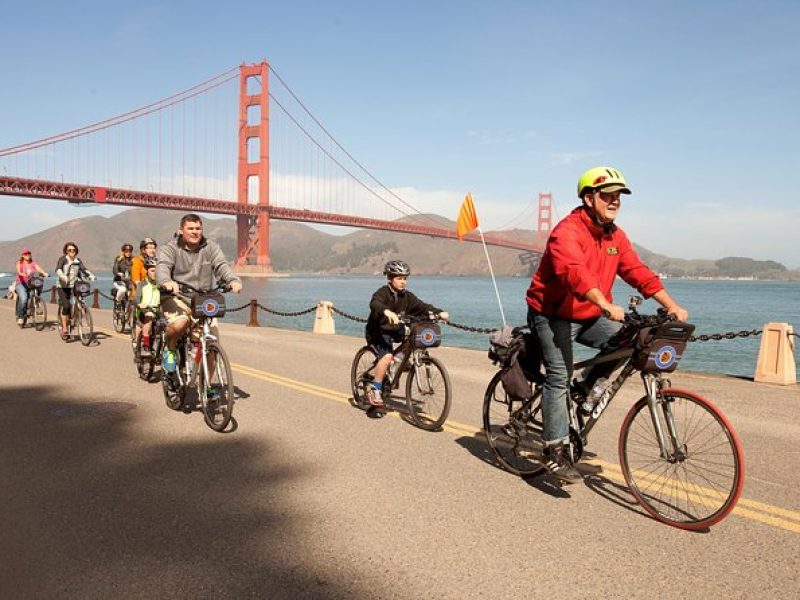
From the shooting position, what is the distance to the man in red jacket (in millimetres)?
3752

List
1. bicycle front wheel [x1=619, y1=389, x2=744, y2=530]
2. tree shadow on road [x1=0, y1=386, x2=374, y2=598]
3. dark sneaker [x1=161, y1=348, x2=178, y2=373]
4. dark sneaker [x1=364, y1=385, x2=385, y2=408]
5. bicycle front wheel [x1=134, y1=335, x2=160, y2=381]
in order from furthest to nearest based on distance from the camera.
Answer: bicycle front wheel [x1=134, y1=335, x2=160, y2=381] → dark sneaker [x1=161, y1=348, x2=178, y2=373] → dark sneaker [x1=364, y1=385, x2=385, y2=408] → bicycle front wheel [x1=619, y1=389, x2=744, y2=530] → tree shadow on road [x1=0, y1=386, x2=374, y2=598]

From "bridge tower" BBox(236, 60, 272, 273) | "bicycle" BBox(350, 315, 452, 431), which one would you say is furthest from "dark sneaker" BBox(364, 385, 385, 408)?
"bridge tower" BBox(236, 60, 272, 273)

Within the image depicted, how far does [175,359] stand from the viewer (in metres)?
6.30

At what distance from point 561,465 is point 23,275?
43.6ft

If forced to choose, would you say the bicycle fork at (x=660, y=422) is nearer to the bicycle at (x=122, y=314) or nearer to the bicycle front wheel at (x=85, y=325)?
the bicycle front wheel at (x=85, y=325)

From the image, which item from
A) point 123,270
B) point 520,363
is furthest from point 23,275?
point 520,363

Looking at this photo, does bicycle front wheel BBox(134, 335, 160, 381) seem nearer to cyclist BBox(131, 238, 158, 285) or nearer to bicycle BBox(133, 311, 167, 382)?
bicycle BBox(133, 311, 167, 382)

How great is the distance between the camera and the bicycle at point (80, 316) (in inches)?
438

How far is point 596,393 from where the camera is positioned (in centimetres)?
387

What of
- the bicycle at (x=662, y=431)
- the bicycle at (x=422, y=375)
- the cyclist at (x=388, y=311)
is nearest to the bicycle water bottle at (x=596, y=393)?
the bicycle at (x=662, y=431)

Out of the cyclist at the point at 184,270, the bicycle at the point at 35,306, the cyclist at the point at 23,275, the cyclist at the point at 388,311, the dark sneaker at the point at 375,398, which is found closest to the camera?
the cyclist at the point at 388,311

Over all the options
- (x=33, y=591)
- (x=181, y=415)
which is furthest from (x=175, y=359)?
(x=33, y=591)

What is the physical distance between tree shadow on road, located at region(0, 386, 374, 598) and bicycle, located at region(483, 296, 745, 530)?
1868 mm

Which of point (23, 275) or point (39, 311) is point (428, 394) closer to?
point (23, 275)
